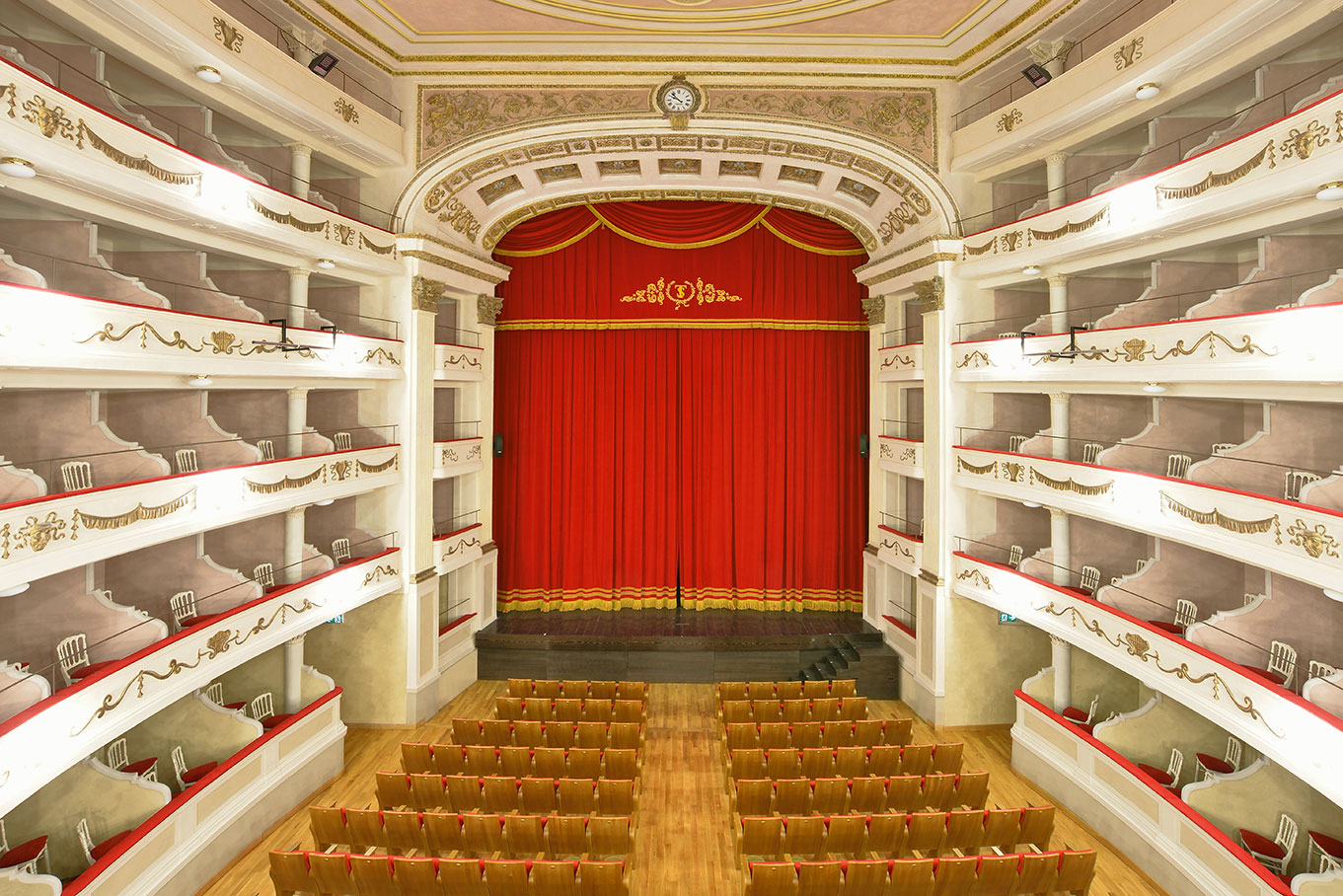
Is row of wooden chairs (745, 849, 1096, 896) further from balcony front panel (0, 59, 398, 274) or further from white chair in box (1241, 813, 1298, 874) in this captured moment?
balcony front panel (0, 59, 398, 274)

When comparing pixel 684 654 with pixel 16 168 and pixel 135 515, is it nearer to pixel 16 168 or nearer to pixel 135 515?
pixel 135 515

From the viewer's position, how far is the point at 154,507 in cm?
786

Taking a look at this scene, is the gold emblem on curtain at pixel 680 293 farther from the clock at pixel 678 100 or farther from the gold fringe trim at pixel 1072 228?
the gold fringe trim at pixel 1072 228

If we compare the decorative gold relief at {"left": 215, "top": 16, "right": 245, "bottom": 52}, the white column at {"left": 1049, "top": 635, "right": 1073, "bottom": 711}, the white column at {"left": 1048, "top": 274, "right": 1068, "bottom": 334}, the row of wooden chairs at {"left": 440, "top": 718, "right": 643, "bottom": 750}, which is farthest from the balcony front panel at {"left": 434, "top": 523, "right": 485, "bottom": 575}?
the white column at {"left": 1048, "top": 274, "right": 1068, "bottom": 334}

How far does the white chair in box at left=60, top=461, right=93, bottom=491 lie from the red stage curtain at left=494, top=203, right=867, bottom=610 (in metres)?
8.50

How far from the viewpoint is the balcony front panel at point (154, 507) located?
20.8 feet

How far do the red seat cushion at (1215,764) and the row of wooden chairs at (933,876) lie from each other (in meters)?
3.08

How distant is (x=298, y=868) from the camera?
7293 mm

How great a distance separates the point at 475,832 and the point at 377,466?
606cm

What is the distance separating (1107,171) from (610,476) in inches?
416

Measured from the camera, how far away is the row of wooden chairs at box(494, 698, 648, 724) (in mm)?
11680

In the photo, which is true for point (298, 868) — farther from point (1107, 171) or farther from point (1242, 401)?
point (1107, 171)

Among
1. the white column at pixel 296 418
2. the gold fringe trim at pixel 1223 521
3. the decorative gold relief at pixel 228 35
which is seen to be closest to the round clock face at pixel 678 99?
the decorative gold relief at pixel 228 35

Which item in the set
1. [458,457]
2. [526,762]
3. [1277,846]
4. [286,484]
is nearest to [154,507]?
[286,484]
